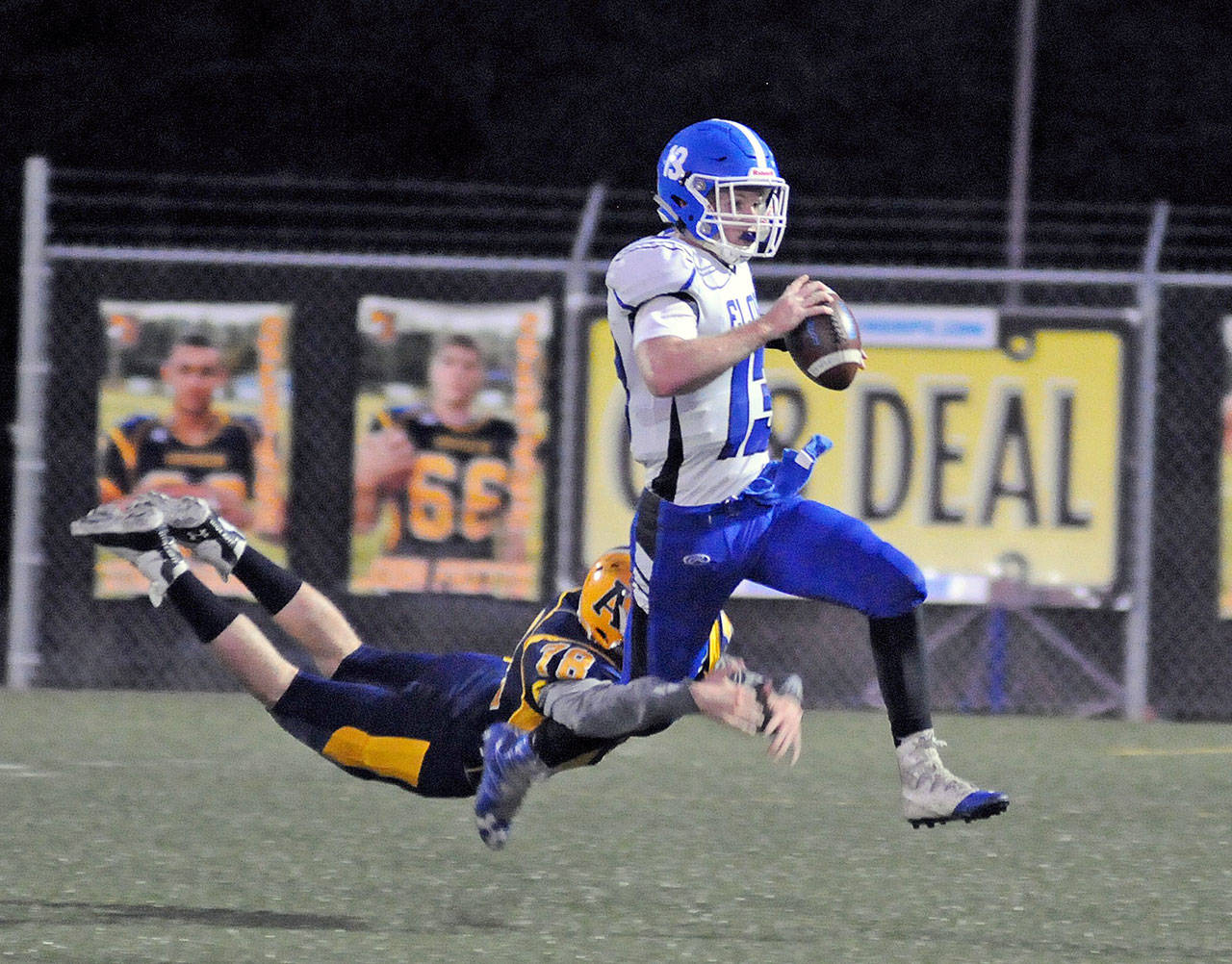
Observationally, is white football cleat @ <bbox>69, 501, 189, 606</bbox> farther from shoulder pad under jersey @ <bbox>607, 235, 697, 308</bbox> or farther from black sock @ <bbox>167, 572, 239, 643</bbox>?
shoulder pad under jersey @ <bbox>607, 235, 697, 308</bbox>

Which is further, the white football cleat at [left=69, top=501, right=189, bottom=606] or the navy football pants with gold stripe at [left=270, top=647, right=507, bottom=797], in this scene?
the white football cleat at [left=69, top=501, right=189, bottom=606]

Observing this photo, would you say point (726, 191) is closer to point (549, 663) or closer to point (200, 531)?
point (549, 663)

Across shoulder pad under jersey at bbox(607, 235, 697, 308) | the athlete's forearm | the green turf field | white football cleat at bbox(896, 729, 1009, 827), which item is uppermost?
shoulder pad under jersey at bbox(607, 235, 697, 308)

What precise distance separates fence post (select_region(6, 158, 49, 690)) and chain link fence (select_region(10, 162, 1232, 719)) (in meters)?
0.05

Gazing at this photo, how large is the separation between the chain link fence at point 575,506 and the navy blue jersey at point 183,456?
196mm

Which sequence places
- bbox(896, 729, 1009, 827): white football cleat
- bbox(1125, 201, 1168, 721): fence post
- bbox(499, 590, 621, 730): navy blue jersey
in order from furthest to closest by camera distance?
bbox(1125, 201, 1168, 721): fence post
bbox(499, 590, 621, 730): navy blue jersey
bbox(896, 729, 1009, 827): white football cleat

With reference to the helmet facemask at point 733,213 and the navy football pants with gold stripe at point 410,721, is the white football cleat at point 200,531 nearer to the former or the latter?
the navy football pants with gold stripe at point 410,721

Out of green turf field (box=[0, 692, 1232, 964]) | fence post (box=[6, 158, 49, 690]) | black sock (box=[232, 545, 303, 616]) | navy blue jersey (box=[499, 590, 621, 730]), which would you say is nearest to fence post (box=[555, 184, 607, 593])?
green turf field (box=[0, 692, 1232, 964])

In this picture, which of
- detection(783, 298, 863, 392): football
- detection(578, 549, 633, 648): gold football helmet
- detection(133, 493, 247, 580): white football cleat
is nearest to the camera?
detection(783, 298, 863, 392): football

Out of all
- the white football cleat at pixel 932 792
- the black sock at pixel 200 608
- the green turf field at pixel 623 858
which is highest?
the black sock at pixel 200 608

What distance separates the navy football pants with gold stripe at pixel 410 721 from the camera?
6.66 meters

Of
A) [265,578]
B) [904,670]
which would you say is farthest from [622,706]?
[265,578]

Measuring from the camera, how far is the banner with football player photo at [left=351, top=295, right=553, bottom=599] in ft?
36.5

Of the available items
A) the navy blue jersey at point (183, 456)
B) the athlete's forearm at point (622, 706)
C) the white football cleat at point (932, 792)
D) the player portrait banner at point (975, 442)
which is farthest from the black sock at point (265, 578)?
the player portrait banner at point (975, 442)
